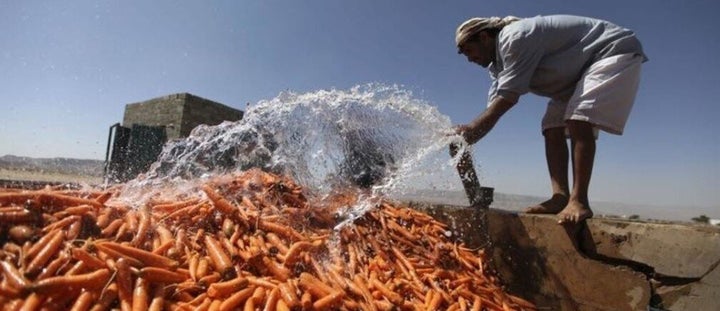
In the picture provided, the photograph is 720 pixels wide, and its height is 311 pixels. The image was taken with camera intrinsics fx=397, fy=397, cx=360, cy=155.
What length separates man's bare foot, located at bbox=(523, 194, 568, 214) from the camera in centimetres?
321

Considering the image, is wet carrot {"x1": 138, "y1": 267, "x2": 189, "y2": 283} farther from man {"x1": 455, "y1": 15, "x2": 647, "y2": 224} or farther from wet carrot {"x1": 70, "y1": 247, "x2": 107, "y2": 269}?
man {"x1": 455, "y1": 15, "x2": 647, "y2": 224}

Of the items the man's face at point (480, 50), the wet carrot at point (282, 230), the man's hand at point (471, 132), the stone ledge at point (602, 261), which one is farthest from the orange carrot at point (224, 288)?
the man's face at point (480, 50)

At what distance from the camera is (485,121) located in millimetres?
3162

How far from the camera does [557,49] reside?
9.98 ft

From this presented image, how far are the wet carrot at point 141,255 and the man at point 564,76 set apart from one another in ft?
7.66

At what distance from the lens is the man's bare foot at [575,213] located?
2668 mm

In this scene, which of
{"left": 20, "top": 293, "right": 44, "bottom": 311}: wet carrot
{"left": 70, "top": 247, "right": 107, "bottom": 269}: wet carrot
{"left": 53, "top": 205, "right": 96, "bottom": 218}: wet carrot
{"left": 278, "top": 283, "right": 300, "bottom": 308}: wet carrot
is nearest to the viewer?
{"left": 20, "top": 293, "right": 44, "bottom": 311}: wet carrot

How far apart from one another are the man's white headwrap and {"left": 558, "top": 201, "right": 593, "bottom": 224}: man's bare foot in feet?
5.10

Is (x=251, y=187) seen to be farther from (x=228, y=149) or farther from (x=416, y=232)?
(x=228, y=149)

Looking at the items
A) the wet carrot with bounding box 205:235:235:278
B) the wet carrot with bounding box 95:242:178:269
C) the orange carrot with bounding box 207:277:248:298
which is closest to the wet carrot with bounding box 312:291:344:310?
the orange carrot with bounding box 207:277:248:298

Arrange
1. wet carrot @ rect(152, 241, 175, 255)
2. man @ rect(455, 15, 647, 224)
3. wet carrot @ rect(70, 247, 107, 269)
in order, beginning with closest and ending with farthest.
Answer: wet carrot @ rect(70, 247, 107, 269) < wet carrot @ rect(152, 241, 175, 255) < man @ rect(455, 15, 647, 224)

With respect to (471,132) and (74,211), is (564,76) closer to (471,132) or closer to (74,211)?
(471,132)

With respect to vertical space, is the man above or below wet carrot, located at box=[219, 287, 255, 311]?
above

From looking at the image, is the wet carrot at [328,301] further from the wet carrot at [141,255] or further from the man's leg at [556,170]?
the man's leg at [556,170]
